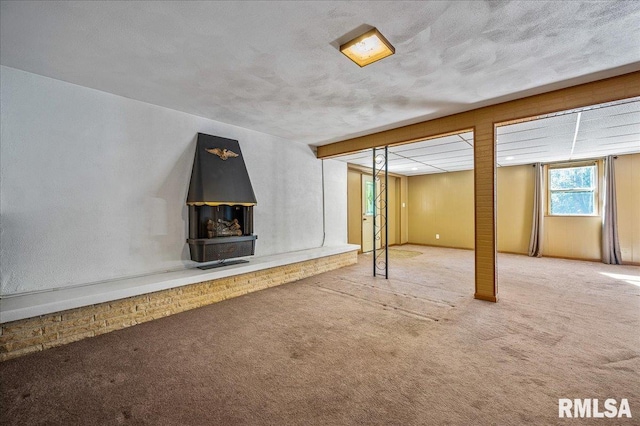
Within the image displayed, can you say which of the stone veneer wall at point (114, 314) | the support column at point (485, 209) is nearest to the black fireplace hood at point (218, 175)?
the stone veneer wall at point (114, 314)

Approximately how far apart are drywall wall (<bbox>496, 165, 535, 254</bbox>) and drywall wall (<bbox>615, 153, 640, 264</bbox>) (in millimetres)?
1539

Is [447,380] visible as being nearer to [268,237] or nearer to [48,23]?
[268,237]

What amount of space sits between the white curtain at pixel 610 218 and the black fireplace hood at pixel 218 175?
25.0 ft

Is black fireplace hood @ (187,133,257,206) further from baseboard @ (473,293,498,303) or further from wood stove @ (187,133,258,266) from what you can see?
baseboard @ (473,293,498,303)

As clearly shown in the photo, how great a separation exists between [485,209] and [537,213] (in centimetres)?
471

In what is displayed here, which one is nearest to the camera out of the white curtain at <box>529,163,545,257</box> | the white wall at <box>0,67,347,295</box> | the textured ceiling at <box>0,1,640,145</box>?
the textured ceiling at <box>0,1,640,145</box>

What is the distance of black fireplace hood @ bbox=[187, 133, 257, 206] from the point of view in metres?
3.57

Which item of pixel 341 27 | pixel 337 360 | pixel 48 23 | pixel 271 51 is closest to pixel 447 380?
pixel 337 360

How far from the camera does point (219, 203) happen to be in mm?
3646

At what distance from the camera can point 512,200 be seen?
727 centimetres

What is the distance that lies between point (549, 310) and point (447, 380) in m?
2.27

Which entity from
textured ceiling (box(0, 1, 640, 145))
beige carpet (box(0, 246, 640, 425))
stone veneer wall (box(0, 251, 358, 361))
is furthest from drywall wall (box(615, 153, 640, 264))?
stone veneer wall (box(0, 251, 358, 361))

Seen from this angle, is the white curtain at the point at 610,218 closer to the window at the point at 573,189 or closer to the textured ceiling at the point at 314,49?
the window at the point at 573,189

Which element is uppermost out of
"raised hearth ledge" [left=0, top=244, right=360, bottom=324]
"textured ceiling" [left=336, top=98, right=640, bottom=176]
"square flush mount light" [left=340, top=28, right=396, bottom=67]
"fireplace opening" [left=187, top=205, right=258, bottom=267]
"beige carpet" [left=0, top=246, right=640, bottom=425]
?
"square flush mount light" [left=340, top=28, right=396, bottom=67]
